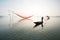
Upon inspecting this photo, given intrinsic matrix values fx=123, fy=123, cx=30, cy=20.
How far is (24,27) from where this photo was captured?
1945 mm

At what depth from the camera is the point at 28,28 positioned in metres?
1.94

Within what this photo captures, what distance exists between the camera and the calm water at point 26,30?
1915 mm

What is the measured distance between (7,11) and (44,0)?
615 millimetres

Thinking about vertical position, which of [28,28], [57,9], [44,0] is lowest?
[28,28]

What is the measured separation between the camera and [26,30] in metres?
1.95

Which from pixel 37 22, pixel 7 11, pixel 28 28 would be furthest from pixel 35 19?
pixel 7 11

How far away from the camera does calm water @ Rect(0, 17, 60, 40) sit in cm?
192

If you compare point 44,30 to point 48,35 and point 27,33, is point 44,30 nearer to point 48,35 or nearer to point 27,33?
point 48,35

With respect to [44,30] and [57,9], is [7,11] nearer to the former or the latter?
[44,30]

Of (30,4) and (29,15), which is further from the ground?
(30,4)

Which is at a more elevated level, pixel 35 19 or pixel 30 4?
pixel 30 4

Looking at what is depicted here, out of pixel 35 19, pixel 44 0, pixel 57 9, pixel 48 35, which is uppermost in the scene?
pixel 44 0

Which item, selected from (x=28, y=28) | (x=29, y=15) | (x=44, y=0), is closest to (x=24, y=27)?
(x=28, y=28)

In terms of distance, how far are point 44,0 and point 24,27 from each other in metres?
0.54
